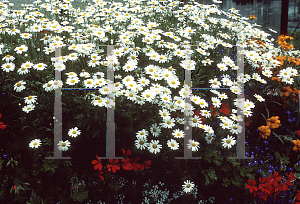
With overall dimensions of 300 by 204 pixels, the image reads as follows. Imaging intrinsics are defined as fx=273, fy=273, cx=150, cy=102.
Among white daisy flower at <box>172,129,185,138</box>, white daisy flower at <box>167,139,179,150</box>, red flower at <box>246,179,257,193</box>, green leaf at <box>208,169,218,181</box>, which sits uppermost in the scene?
white daisy flower at <box>172,129,185,138</box>

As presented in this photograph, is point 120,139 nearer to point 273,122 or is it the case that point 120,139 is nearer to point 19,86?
point 19,86

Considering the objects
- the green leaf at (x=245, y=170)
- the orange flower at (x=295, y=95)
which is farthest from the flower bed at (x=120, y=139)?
the orange flower at (x=295, y=95)

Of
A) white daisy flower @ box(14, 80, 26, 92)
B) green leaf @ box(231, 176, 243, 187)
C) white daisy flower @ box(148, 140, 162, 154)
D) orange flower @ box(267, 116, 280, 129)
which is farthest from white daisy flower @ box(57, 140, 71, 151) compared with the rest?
orange flower @ box(267, 116, 280, 129)

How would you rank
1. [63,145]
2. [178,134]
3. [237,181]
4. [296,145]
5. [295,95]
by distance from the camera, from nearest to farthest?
[63,145] < [178,134] < [237,181] < [296,145] < [295,95]

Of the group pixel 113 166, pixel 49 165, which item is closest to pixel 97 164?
pixel 113 166

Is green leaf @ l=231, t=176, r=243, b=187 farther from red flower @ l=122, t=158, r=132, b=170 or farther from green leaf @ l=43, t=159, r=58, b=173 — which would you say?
green leaf @ l=43, t=159, r=58, b=173

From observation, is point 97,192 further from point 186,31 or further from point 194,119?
point 186,31

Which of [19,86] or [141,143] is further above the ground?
[19,86]

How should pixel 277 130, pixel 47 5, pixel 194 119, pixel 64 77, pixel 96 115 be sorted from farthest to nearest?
pixel 47 5, pixel 277 130, pixel 64 77, pixel 194 119, pixel 96 115

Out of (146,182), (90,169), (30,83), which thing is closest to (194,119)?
(146,182)

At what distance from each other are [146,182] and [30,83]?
4.47 ft

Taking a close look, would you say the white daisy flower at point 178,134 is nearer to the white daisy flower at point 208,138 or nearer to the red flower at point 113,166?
the white daisy flower at point 208,138

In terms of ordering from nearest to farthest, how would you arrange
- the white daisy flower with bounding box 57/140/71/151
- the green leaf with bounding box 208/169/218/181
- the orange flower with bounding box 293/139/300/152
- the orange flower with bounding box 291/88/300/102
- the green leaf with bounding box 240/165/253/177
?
1. the white daisy flower with bounding box 57/140/71/151
2. the green leaf with bounding box 208/169/218/181
3. the green leaf with bounding box 240/165/253/177
4. the orange flower with bounding box 293/139/300/152
5. the orange flower with bounding box 291/88/300/102

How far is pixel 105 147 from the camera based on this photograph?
7.77 feet
